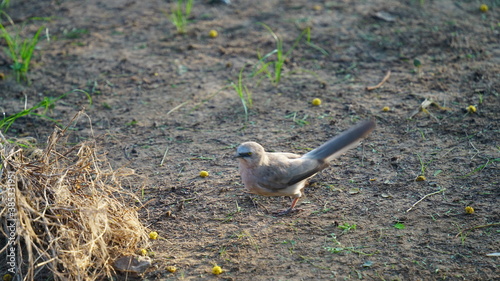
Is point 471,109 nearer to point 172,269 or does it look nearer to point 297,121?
point 297,121

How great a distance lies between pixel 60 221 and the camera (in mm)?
3600

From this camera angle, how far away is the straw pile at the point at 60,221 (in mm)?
3395

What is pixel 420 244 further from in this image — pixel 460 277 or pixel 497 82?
pixel 497 82

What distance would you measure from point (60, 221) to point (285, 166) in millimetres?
1828

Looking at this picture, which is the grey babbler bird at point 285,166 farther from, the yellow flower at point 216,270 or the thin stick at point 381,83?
the thin stick at point 381,83

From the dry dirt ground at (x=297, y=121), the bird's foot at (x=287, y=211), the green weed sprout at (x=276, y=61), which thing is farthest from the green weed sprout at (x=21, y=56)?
the bird's foot at (x=287, y=211)

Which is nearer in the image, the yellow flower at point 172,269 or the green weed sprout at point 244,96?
the yellow flower at point 172,269

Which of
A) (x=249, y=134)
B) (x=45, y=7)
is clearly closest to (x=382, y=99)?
(x=249, y=134)

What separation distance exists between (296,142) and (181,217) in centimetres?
154

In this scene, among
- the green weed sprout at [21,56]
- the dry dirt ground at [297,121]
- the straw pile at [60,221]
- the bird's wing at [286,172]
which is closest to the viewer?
the straw pile at [60,221]

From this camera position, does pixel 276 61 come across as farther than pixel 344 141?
Yes

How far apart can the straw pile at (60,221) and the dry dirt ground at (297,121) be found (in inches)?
12.6

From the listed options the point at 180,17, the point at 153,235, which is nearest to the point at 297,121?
the point at 153,235

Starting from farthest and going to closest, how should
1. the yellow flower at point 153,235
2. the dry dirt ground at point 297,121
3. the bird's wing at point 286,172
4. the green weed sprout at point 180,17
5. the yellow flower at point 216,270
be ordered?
the green weed sprout at point 180,17, the bird's wing at point 286,172, the yellow flower at point 153,235, the dry dirt ground at point 297,121, the yellow flower at point 216,270
